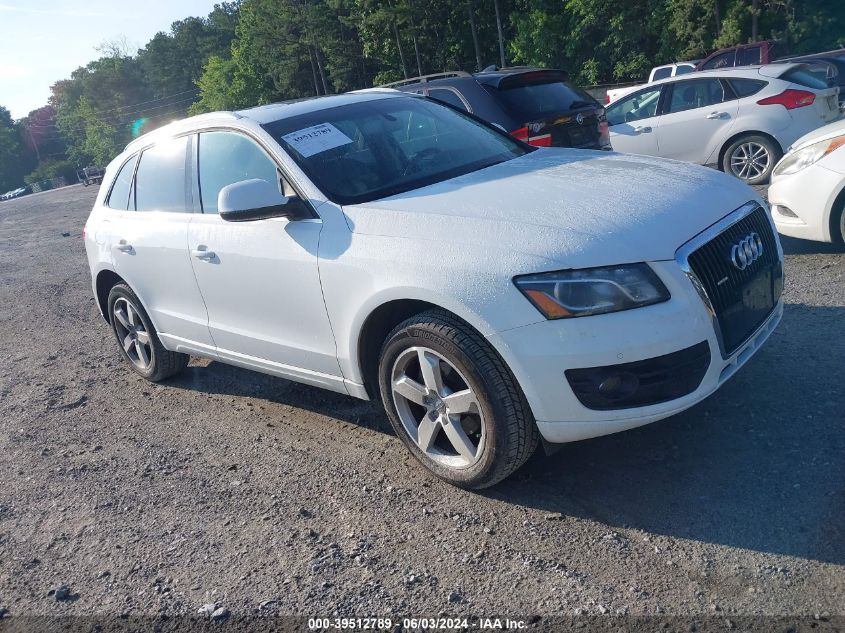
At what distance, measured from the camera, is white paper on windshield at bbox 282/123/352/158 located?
402 cm

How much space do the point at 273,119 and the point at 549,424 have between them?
2346 mm

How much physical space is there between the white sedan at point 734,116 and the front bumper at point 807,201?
11.7 ft

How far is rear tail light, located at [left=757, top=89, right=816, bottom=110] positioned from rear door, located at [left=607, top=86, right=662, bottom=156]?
1.57 metres

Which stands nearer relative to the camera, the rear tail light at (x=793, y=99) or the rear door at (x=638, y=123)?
the rear tail light at (x=793, y=99)

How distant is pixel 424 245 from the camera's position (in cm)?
328

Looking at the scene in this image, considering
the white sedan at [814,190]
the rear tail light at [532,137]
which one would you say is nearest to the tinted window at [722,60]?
the rear tail light at [532,137]

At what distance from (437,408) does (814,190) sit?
4.05 metres

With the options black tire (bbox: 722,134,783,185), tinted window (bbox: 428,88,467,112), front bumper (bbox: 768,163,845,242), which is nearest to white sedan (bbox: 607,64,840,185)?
black tire (bbox: 722,134,783,185)

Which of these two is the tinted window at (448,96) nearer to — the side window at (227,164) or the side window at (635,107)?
the side window at (635,107)

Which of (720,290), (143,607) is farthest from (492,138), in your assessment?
(143,607)

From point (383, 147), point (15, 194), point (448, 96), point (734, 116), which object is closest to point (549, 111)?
point (448, 96)

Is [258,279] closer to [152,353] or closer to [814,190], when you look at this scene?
[152,353]

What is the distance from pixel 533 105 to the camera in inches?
297

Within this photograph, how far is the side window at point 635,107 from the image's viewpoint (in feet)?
34.9
